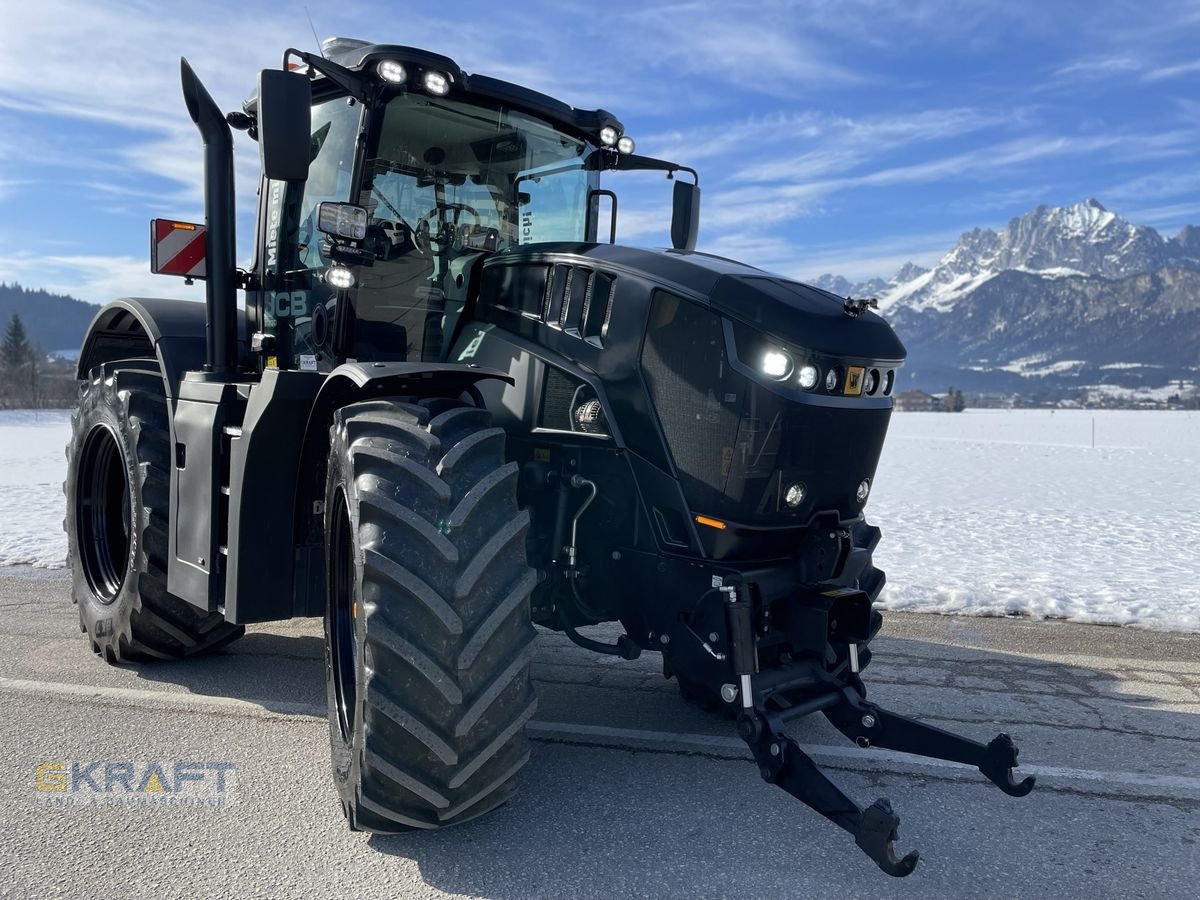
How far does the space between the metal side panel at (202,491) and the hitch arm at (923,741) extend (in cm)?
268

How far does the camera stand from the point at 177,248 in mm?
4949

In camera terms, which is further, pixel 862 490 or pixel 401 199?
pixel 401 199

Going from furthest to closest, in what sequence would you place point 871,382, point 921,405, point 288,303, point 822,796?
1. point 921,405
2. point 288,303
3. point 871,382
4. point 822,796

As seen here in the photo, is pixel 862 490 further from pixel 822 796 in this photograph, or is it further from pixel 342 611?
pixel 342 611

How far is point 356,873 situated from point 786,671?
1.63m

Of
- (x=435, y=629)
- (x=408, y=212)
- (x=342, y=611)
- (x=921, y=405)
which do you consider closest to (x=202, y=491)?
(x=342, y=611)

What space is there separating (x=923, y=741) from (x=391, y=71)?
3.29 meters

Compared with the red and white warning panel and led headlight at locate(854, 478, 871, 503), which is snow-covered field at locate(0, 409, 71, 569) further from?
led headlight at locate(854, 478, 871, 503)

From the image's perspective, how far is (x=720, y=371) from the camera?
11.7ft

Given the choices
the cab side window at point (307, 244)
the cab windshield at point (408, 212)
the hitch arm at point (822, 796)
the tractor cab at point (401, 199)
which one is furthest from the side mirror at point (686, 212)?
the hitch arm at point (822, 796)

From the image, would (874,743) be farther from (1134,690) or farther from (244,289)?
(244,289)

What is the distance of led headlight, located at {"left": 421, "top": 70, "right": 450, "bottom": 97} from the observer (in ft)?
13.5

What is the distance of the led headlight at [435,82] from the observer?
4.11 metres

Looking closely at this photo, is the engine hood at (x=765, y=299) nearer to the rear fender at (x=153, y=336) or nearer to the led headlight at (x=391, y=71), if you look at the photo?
the led headlight at (x=391, y=71)
